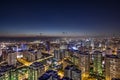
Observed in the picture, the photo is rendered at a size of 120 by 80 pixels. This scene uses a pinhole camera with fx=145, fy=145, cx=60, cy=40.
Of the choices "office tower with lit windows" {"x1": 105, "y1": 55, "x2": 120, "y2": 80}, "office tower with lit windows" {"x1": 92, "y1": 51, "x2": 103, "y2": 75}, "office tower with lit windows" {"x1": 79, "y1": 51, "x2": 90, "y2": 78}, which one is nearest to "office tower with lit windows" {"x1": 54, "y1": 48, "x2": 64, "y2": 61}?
"office tower with lit windows" {"x1": 79, "y1": 51, "x2": 90, "y2": 78}

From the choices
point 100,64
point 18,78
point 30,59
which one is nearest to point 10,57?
point 30,59

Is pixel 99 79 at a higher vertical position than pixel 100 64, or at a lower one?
lower

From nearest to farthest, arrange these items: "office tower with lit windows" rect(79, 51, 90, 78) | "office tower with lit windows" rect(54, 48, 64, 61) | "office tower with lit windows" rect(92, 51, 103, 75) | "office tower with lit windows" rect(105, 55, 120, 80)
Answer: "office tower with lit windows" rect(105, 55, 120, 80) → "office tower with lit windows" rect(92, 51, 103, 75) → "office tower with lit windows" rect(79, 51, 90, 78) → "office tower with lit windows" rect(54, 48, 64, 61)

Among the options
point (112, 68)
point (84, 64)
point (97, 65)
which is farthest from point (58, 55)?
point (112, 68)

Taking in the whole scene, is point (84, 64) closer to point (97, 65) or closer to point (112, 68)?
point (97, 65)

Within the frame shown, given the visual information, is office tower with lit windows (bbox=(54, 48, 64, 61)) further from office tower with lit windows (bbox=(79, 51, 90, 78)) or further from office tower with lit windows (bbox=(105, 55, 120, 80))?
office tower with lit windows (bbox=(105, 55, 120, 80))

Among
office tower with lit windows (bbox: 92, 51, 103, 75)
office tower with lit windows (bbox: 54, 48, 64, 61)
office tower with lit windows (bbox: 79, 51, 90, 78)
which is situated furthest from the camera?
office tower with lit windows (bbox: 54, 48, 64, 61)

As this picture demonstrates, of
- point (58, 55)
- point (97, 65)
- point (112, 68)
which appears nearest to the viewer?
point (112, 68)

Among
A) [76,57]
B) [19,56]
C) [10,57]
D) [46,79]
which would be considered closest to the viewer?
[46,79]

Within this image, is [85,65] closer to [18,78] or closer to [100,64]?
[100,64]

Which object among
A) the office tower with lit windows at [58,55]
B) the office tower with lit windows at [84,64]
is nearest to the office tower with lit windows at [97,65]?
the office tower with lit windows at [84,64]

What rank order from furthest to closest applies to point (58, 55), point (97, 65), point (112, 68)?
point (58, 55), point (97, 65), point (112, 68)
